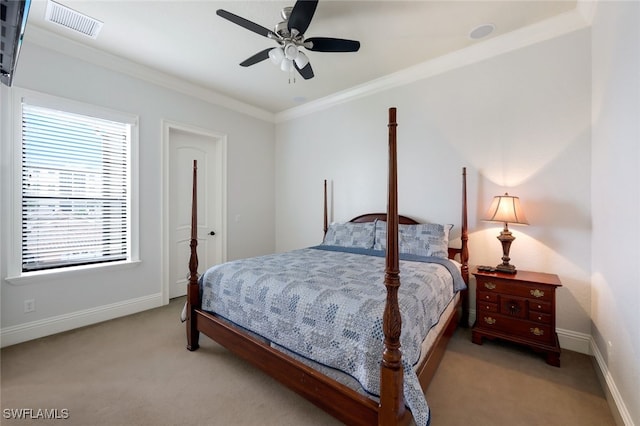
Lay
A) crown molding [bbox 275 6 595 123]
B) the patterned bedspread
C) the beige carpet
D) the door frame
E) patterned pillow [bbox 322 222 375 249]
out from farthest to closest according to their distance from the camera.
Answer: the door frame < patterned pillow [bbox 322 222 375 249] < crown molding [bbox 275 6 595 123] < the beige carpet < the patterned bedspread

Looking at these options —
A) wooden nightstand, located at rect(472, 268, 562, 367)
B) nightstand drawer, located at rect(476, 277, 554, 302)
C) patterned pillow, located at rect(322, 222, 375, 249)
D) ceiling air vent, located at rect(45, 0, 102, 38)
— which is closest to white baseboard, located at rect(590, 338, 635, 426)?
wooden nightstand, located at rect(472, 268, 562, 367)

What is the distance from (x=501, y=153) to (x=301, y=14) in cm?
232

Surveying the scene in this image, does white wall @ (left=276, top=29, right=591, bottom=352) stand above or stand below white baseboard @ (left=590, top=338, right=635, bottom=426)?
above

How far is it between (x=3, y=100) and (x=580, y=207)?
517 cm

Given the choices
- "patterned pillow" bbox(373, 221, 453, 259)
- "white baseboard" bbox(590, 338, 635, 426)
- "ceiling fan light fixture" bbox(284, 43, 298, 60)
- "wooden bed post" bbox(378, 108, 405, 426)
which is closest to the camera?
"wooden bed post" bbox(378, 108, 405, 426)

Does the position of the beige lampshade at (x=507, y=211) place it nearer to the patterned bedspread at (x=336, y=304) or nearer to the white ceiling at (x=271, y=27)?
the patterned bedspread at (x=336, y=304)

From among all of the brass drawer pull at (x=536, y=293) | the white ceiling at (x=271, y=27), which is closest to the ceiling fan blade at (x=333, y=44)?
the white ceiling at (x=271, y=27)

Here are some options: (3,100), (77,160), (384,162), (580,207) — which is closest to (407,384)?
(580,207)

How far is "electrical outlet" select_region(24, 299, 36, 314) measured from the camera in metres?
2.60

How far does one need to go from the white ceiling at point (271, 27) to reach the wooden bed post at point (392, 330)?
5.99 ft

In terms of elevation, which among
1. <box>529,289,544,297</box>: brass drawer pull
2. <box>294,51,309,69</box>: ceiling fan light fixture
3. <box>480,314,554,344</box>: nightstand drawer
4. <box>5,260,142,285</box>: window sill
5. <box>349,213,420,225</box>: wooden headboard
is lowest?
<box>480,314,554,344</box>: nightstand drawer

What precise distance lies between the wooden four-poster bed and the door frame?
4.72 ft

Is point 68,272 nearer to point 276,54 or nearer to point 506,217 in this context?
point 276,54

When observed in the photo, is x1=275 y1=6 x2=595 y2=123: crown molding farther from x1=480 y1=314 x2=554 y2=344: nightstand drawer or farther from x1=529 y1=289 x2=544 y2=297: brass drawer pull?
x1=480 y1=314 x2=554 y2=344: nightstand drawer
